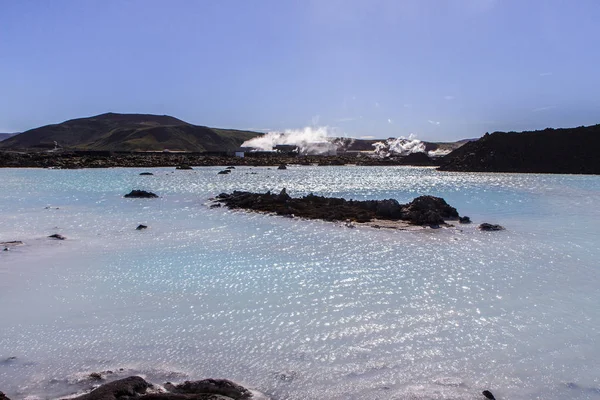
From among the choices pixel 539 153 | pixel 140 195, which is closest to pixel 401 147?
pixel 539 153

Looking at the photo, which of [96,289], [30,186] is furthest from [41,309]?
[30,186]

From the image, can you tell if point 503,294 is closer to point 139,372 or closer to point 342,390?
point 342,390

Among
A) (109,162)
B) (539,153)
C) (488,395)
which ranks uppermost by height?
(539,153)

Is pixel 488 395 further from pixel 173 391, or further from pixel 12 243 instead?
pixel 12 243

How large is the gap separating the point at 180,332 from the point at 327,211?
15671mm

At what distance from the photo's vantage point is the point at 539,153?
64.9 metres

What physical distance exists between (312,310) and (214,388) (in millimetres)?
3616

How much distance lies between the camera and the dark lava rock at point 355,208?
2170 centimetres

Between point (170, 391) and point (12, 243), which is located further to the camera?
point (12, 243)

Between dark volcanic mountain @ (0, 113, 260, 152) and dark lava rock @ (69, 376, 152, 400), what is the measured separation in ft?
436

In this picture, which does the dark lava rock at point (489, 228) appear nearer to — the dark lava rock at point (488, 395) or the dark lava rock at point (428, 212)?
the dark lava rock at point (428, 212)

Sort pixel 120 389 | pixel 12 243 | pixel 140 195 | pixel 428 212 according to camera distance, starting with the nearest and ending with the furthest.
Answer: pixel 120 389 → pixel 12 243 → pixel 428 212 → pixel 140 195

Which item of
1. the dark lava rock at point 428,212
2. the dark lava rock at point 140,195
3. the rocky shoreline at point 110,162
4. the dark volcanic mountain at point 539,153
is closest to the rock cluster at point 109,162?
the rocky shoreline at point 110,162

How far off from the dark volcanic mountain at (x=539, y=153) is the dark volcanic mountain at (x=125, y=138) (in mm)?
90317
